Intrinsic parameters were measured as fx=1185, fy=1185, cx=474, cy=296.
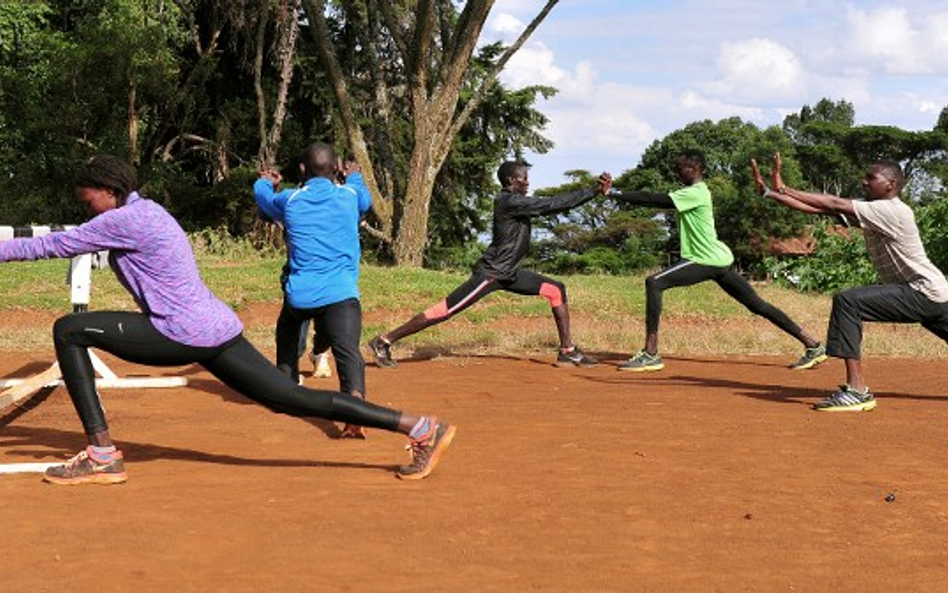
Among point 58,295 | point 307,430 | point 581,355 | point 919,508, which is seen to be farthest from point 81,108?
point 919,508

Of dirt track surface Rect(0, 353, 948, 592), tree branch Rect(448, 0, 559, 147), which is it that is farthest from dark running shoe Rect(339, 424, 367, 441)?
tree branch Rect(448, 0, 559, 147)

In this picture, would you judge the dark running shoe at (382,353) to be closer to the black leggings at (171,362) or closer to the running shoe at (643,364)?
the running shoe at (643,364)

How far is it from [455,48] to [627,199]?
35.0 feet

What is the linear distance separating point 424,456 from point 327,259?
1.70m

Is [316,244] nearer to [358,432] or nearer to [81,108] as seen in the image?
[358,432]

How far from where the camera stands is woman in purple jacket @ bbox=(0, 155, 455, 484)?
5.67 metres

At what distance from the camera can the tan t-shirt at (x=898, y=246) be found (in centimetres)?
798

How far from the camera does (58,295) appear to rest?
49.8 ft

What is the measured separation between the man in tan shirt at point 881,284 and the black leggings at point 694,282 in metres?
2.04

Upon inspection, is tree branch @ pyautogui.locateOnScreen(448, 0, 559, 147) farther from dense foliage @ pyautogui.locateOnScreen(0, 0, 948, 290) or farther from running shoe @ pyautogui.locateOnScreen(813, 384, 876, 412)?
running shoe @ pyautogui.locateOnScreen(813, 384, 876, 412)

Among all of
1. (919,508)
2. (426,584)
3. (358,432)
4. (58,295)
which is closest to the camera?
(426,584)

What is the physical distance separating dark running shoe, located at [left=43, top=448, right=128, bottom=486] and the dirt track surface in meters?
0.10

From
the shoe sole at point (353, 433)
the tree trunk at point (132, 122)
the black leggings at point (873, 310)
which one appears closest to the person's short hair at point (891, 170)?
the black leggings at point (873, 310)

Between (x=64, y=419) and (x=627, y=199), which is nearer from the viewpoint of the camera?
(x=64, y=419)
